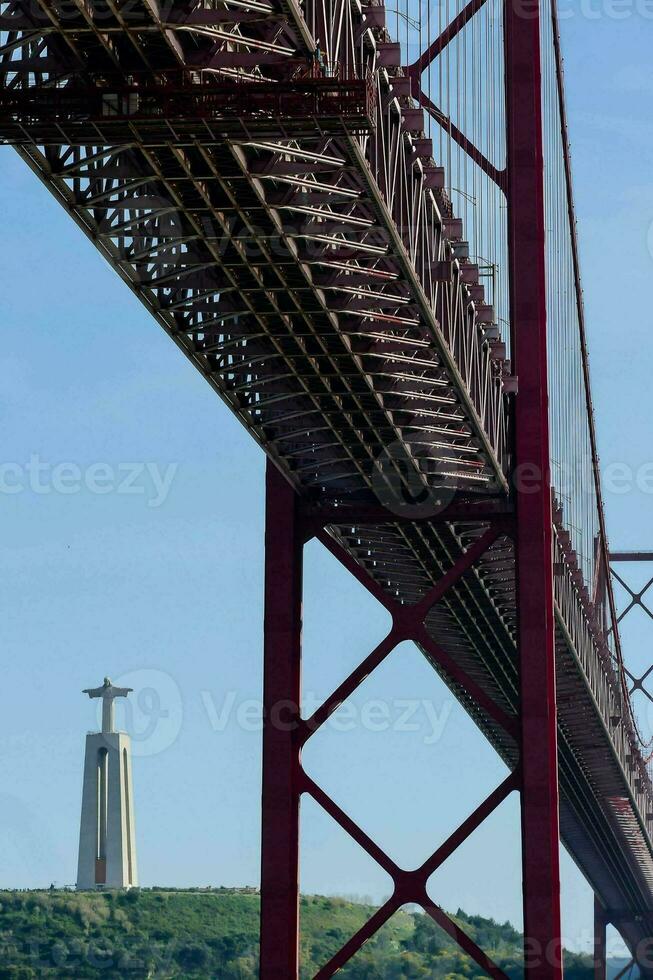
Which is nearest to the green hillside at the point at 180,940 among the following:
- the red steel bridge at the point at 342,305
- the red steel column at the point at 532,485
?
the red steel bridge at the point at 342,305

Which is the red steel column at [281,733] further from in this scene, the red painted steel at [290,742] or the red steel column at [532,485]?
the red steel column at [532,485]

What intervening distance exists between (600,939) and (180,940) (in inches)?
997

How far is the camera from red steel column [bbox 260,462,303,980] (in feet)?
85.8

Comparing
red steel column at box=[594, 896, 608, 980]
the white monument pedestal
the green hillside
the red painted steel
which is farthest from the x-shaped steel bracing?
the white monument pedestal

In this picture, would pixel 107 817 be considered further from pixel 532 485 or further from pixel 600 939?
pixel 532 485

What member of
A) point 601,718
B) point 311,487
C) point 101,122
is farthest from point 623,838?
point 101,122

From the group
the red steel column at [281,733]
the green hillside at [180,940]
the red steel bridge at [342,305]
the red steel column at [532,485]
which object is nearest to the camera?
the red steel bridge at [342,305]

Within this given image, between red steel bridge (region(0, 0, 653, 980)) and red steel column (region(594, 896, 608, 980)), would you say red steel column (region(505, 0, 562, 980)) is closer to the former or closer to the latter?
red steel bridge (region(0, 0, 653, 980))

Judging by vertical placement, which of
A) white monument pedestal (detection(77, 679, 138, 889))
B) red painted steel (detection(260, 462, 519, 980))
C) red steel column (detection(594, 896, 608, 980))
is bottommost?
red painted steel (detection(260, 462, 519, 980))

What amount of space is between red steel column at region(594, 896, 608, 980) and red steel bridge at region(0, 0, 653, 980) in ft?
162

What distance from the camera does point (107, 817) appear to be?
11294cm

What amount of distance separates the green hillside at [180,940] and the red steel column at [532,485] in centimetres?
7221

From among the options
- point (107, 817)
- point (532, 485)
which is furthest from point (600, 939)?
point (532, 485)

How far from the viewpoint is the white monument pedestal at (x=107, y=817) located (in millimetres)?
111625
